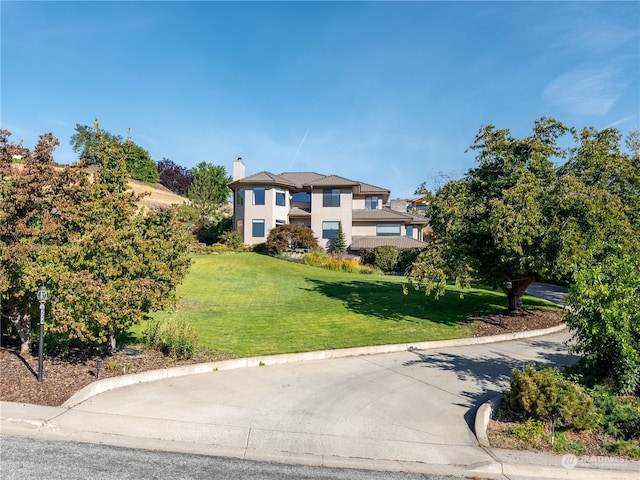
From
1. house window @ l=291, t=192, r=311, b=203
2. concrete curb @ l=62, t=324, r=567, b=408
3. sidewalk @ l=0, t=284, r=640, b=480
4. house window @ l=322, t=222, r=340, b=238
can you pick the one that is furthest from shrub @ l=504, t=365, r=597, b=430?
house window @ l=291, t=192, r=311, b=203

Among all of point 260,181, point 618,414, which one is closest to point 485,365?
point 618,414

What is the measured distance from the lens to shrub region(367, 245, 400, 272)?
3575 centimetres

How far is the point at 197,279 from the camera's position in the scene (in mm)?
23922

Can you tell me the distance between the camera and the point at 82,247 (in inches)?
333

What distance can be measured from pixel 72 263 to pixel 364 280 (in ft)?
70.2

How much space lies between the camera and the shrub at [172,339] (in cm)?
1012

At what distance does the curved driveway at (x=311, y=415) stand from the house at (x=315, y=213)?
1127 inches

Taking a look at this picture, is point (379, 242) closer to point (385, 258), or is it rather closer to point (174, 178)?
point (385, 258)

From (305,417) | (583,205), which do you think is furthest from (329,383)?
(583,205)

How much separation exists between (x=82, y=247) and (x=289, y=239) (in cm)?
2820

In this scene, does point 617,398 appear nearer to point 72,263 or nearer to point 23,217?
point 72,263

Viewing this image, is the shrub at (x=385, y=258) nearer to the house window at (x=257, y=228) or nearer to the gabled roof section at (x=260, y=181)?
the house window at (x=257, y=228)

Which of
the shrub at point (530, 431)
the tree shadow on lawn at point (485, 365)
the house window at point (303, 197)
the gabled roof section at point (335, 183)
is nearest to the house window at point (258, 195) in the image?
the gabled roof section at point (335, 183)

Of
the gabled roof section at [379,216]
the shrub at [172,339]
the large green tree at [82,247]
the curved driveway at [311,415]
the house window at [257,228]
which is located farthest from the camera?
the gabled roof section at [379,216]
